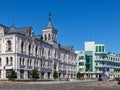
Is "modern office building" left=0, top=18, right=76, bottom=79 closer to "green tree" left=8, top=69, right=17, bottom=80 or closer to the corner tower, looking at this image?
the corner tower

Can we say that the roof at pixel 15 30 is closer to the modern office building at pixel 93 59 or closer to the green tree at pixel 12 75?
the green tree at pixel 12 75

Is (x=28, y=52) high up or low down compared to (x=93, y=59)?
up

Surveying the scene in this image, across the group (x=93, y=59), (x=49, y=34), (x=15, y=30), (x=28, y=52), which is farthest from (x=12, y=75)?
(x=93, y=59)

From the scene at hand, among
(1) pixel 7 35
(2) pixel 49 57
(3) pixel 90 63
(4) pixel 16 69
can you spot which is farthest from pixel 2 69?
(3) pixel 90 63

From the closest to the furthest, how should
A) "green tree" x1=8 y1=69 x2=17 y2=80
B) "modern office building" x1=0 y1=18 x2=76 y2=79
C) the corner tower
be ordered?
"green tree" x1=8 y1=69 x2=17 y2=80, "modern office building" x1=0 y1=18 x2=76 y2=79, the corner tower

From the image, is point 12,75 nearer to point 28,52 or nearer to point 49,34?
point 28,52

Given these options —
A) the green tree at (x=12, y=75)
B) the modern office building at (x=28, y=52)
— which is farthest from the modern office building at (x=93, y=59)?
the green tree at (x=12, y=75)

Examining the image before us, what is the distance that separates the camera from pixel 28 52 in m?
80.4

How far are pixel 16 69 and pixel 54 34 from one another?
30.6 m

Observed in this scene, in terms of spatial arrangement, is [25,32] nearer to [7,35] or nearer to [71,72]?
[7,35]

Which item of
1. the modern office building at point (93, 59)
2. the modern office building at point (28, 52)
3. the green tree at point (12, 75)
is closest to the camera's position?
the green tree at point (12, 75)

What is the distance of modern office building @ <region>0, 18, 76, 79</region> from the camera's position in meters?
74.3

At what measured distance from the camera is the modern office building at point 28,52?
244 feet

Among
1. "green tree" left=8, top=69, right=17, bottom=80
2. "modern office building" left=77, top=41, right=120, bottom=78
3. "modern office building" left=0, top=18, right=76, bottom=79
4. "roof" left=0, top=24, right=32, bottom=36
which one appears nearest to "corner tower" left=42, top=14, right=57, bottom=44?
"modern office building" left=0, top=18, right=76, bottom=79
